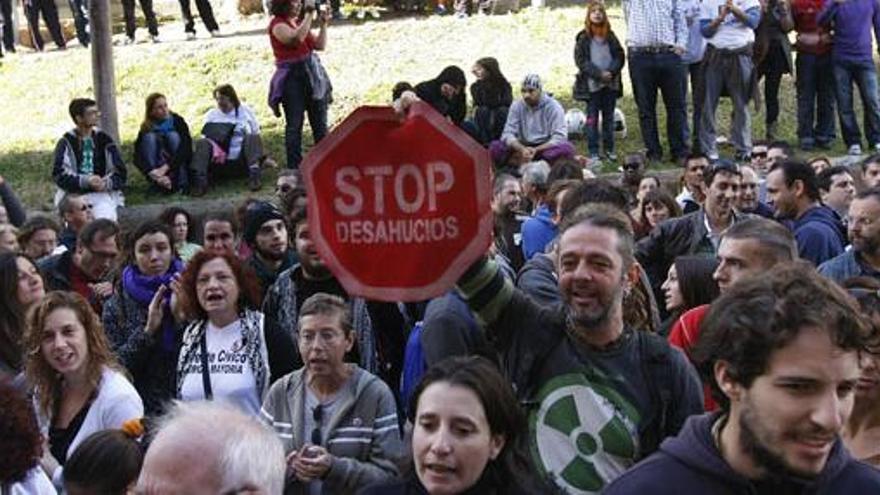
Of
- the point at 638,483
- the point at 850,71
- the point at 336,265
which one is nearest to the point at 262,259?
the point at 336,265

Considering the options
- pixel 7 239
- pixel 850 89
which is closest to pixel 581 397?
pixel 7 239

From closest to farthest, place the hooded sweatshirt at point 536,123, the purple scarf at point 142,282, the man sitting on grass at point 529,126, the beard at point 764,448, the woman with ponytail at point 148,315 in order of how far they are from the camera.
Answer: the beard at point 764,448 < the woman with ponytail at point 148,315 < the purple scarf at point 142,282 < the man sitting on grass at point 529,126 < the hooded sweatshirt at point 536,123

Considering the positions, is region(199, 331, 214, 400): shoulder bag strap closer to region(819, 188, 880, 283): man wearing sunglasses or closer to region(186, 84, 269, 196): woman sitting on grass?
region(819, 188, 880, 283): man wearing sunglasses

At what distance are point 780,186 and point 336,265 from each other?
4.99 metres

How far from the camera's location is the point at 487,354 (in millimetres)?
4867

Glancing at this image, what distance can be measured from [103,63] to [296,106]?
81.5 inches

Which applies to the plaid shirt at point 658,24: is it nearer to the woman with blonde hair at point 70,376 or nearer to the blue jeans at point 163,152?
the blue jeans at point 163,152

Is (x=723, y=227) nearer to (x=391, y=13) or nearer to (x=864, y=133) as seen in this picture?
(x=864, y=133)

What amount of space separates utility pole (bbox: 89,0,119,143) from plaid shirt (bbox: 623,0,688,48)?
17.3 ft

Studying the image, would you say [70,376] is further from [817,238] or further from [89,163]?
[89,163]

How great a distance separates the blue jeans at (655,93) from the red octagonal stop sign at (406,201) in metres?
10.5

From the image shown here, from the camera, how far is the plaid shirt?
45.5 ft

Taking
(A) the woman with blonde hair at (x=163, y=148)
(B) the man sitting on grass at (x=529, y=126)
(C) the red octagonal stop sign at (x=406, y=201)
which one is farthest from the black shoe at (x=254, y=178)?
(C) the red octagonal stop sign at (x=406, y=201)

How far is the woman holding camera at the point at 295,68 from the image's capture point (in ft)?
44.9
